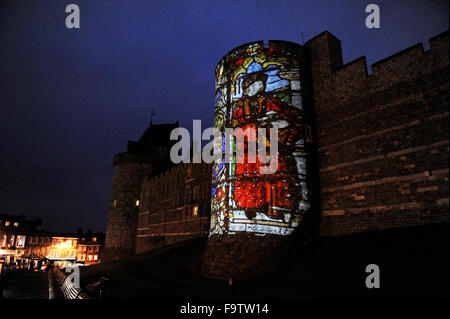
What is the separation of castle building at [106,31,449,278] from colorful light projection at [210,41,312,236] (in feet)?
0.14

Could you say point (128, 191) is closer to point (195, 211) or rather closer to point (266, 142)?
point (195, 211)

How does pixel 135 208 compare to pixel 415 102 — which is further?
pixel 135 208

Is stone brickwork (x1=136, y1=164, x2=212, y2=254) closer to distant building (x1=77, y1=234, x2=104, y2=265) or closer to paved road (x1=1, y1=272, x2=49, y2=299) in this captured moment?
paved road (x1=1, y1=272, x2=49, y2=299)

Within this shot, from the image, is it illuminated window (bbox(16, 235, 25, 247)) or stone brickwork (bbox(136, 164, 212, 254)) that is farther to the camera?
illuminated window (bbox(16, 235, 25, 247))

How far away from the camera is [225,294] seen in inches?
308

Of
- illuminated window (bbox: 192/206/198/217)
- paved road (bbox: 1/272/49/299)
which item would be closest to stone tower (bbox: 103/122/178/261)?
illuminated window (bbox: 192/206/198/217)

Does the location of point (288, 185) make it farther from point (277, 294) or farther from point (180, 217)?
point (180, 217)

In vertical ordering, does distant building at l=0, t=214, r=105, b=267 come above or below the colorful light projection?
below

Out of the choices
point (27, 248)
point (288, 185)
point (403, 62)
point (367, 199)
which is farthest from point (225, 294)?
point (27, 248)

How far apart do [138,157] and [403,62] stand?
27.7 metres

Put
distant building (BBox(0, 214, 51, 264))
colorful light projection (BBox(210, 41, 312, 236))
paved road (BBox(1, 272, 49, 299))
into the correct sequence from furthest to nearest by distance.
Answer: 1. distant building (BBox(0, 214, 51, 264))
2. colorful light projection (BBox(210, 41, 312, 236))
3. paved road (BBox(1, 272, 49, 299))

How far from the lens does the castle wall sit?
8.30 m

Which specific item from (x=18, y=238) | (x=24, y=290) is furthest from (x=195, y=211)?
(x=18, y=238)

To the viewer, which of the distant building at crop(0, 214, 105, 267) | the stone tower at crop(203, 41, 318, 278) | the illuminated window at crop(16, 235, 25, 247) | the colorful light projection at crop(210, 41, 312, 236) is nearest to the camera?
the stone tower at crop(203, 41, 318, 278)
